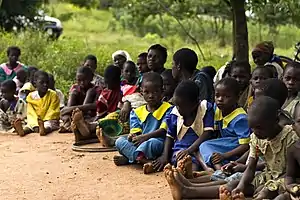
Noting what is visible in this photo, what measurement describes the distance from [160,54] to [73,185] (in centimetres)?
198

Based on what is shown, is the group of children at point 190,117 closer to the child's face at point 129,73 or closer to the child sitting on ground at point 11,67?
the child's face at point 129,73

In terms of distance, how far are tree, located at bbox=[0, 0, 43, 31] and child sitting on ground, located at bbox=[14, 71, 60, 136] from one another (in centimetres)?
790

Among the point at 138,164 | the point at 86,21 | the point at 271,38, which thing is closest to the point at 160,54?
the point at 138,164

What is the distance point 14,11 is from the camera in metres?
16.0

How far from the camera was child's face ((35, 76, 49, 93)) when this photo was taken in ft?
27.3

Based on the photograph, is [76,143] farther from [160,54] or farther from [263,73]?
[263,73]

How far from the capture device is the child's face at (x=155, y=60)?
6812 mm

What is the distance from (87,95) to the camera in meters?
7.83

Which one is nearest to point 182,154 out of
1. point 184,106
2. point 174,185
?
point 184,106

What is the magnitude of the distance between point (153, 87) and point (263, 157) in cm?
168

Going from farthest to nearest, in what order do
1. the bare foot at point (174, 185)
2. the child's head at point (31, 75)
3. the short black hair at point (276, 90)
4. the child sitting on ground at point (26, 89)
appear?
the child's head at point (31, 75) < the child sitting on ground at point (26, 89) < the short black hair at point (276, 90) < the bare foot at point (174, 185)

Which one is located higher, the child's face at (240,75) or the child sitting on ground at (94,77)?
the child's face at (240,75)

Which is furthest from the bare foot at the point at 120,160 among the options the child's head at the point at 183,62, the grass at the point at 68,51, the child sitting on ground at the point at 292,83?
the grass at the point at 68,51

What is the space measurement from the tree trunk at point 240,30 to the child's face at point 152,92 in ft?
8.15
